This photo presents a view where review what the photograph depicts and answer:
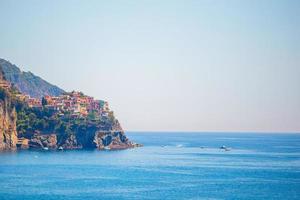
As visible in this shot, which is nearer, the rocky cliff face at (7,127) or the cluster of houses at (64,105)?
the rocky cliff face at (7,127)

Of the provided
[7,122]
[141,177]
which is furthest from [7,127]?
[141,177]

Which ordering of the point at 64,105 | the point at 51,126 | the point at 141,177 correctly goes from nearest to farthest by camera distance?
the point at 141,177 → the point at 51,126 → the point at 64,105

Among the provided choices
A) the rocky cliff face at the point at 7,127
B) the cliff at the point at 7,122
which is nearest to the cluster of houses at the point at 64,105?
the cliff at the point at 7,122

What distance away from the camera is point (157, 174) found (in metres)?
108

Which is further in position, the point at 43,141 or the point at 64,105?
the point at 64,105

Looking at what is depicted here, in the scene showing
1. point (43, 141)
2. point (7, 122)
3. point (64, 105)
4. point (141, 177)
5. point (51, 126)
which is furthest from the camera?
point (64, 105)

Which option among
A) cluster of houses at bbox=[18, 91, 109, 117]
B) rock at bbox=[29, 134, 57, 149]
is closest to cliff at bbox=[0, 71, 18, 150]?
rock at bbox=[29, 134, 57, 149]

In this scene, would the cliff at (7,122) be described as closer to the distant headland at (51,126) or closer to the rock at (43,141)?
the distant headland at (51,126)

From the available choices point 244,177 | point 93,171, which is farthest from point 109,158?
point 244,177

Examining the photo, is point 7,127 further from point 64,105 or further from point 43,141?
point 64,105

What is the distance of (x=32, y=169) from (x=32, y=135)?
195 ft

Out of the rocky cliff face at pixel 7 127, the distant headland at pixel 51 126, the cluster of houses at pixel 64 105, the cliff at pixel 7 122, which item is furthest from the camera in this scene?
the cluster of houses at pixel 64 105

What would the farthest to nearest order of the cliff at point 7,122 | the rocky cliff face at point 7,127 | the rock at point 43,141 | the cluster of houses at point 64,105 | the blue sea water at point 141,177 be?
the cluster of houses at point 64,105, the rock at point 43,141, the cliff at point 7,122, the rocky cliff face at point 7,127, the blue sea water at point 141,177

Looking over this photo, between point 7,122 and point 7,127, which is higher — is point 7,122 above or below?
above
